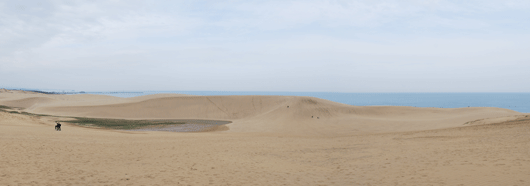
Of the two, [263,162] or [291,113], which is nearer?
[263,162]

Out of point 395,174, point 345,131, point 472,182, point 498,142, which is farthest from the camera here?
point 345,131

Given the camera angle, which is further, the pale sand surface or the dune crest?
the dune crest

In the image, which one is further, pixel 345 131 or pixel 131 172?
pixel 345 131

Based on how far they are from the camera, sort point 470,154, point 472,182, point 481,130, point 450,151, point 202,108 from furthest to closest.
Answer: point 202,108 → point 481,130 → point 450,151 → point 470,154 → point 472,182

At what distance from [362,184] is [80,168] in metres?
8.19

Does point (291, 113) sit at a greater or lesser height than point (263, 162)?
greater

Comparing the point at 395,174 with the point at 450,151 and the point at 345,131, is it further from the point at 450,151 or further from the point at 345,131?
the point at 345,131

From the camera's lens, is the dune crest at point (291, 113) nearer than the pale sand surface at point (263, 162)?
No

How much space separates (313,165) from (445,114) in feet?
94.8

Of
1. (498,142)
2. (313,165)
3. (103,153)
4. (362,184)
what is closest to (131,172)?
(103,153)

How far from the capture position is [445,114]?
32.8 meters

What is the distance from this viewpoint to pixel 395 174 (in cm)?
864

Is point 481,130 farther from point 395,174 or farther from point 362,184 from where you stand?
point 362,184

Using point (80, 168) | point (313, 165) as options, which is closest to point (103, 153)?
point (80, 168)
